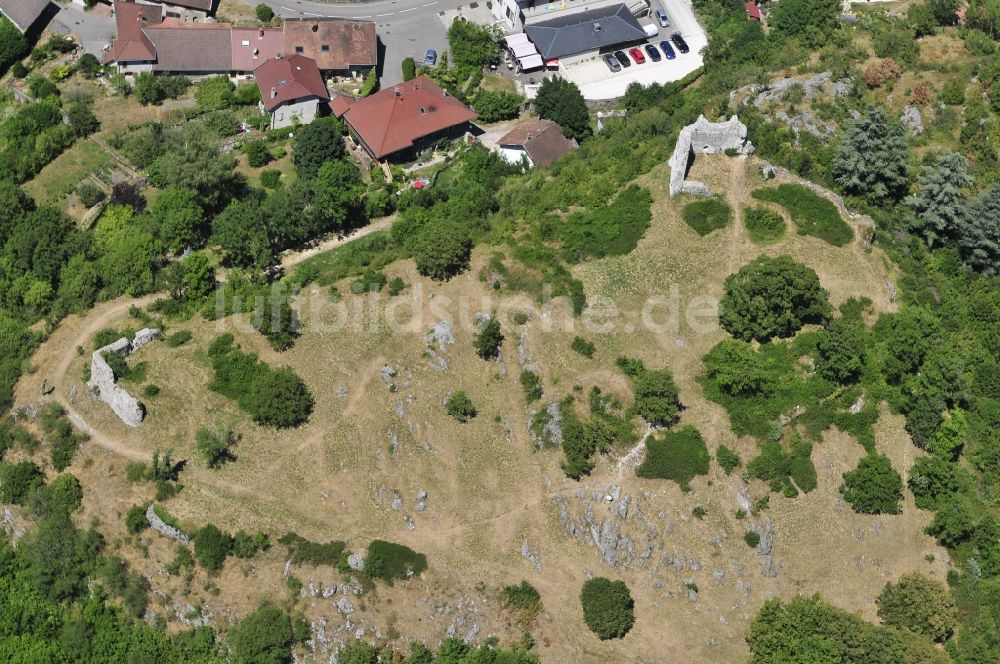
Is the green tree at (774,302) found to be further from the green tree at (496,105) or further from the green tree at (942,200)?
the green tree at (496,105)

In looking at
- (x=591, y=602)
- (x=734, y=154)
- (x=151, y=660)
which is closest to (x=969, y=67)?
(x=734, y=154)

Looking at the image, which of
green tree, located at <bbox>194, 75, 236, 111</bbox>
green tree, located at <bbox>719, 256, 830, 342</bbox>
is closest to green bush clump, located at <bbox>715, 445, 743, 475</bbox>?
green tree, located at <bbox>719, 256, 830, 342</bbox>

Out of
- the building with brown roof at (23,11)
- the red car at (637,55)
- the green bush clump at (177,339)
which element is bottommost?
the red car at (637,55)

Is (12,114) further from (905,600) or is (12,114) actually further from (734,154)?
(905,600)

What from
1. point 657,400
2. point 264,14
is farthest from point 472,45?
point 657,400

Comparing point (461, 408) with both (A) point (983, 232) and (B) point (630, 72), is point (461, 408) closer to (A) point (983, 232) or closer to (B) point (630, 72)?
(A) point (983, 232)

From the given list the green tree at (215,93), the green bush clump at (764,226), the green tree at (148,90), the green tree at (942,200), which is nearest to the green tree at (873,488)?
the green bush clump at (764,226)
